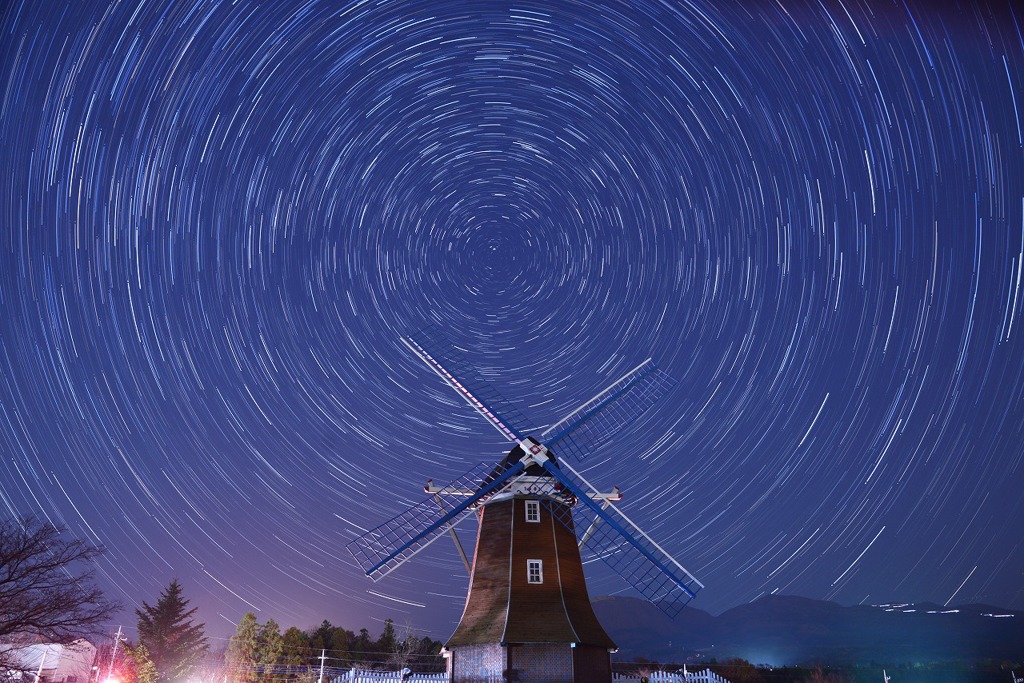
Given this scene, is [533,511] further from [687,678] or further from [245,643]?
[245,643]

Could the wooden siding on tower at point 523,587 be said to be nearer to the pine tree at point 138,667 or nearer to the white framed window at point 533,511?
the white framed window at point 533,511

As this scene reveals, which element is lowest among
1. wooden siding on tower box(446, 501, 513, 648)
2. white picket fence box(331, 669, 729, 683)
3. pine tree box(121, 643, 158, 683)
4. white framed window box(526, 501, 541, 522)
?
white picket fence box(331, 669, 729, 683)

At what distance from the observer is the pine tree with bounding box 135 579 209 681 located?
48.4m

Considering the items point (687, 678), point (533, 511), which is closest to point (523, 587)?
point (533, 511)

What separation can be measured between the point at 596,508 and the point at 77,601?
22.4m

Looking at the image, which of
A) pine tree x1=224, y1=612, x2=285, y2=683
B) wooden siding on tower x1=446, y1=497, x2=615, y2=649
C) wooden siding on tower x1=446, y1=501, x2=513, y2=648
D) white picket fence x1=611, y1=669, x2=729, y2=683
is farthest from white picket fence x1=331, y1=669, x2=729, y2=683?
pine tree x1=224, y1=612, x2=285, y2=683

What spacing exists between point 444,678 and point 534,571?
680 centimetres

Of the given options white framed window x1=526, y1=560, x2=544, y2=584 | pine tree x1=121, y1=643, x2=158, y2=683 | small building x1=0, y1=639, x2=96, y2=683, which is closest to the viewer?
white framed window x1=526, y1=560, x2=544, y2=584

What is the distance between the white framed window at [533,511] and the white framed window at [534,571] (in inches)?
68.0

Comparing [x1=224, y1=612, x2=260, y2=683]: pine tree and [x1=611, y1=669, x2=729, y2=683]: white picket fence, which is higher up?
[x1=224, y1=612, x2=260, y2=683]: pine tree

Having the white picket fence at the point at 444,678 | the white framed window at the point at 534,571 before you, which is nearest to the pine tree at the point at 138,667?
the white picket fence at the point at 444,678

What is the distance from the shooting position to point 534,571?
87.6 ft

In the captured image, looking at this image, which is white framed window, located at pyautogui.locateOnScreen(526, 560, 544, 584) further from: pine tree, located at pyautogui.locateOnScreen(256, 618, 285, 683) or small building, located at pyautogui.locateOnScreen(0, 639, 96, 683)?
small building, located at pyautogui.locateOnScreen(0, 639, 96, 683)

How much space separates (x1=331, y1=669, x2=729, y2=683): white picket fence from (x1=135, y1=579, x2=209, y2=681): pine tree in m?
23.7
